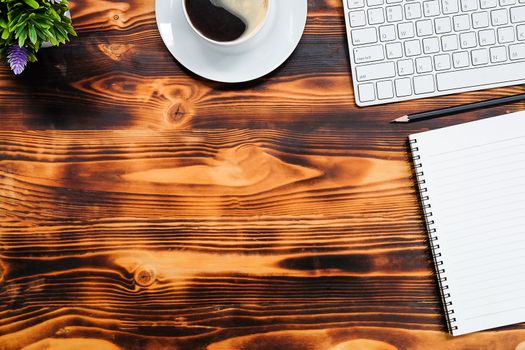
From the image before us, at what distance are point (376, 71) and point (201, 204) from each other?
0.99 feet

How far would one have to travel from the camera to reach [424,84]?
0.71 metres

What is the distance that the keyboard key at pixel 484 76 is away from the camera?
70cm

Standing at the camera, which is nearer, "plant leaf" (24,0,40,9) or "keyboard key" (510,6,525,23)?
"plant leaf" (24,0,40,9)

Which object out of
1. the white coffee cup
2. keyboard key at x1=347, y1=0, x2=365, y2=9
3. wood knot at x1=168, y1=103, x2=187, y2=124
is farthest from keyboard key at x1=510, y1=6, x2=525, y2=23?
wood knot at x1=168, y1=103, x2=187, y2=124

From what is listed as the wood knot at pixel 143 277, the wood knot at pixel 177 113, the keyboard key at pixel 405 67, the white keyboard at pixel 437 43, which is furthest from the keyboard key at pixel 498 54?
the wood knot at pixel 143 277

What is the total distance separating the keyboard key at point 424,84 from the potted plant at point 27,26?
461 mm

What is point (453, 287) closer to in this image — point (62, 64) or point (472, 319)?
point (472, 319)

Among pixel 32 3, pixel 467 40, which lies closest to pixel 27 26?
pixel 32 3

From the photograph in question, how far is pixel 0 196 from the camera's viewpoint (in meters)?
0.71

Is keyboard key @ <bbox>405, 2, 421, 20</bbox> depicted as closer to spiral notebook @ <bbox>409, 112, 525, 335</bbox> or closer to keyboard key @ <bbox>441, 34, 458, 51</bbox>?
keyboard key @ <bbox>441, 34, 458, 51</bbox>

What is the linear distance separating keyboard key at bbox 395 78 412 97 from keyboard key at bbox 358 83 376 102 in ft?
0.11

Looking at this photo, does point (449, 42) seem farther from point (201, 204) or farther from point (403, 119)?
point (201, 204)

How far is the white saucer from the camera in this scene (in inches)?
27.4

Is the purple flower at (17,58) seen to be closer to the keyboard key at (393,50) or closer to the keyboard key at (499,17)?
the keyboard key at (393,50)
